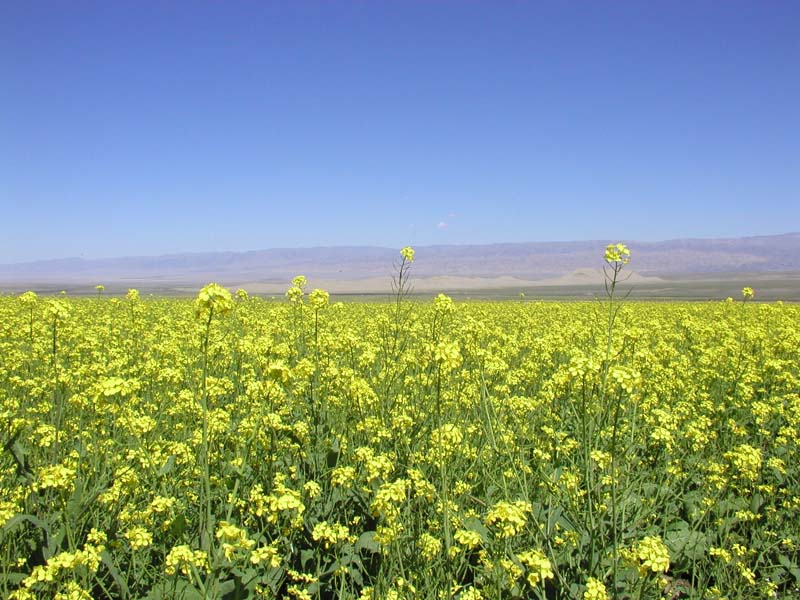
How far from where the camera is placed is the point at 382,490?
2.95 meters

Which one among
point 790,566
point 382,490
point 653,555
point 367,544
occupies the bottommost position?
point 790,566

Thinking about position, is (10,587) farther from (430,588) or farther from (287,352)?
(287,352)

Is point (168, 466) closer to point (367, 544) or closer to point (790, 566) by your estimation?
point (367, 544)

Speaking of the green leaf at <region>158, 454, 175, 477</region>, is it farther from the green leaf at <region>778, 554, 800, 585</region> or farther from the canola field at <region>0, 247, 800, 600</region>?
the green leaf at <region>778, 554, 800, 585</region>

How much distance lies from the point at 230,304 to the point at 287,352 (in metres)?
3.90

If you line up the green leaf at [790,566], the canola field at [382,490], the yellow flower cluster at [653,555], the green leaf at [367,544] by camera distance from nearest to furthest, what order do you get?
the yellow flower cluster at [653,555] < the canola field at [382,490] < the green leaf at [367,544] < the green leaf at [790,566]

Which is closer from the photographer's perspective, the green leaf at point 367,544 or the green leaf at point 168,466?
the green leaf at point 367,544

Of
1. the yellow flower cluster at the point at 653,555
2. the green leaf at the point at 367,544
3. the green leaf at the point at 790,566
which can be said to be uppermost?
the yellow flower cluster at the point at 653,555

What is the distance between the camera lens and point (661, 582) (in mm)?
2945

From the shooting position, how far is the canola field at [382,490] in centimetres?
281

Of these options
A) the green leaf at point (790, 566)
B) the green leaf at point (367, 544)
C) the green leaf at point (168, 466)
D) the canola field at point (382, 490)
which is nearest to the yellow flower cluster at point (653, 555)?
the canola field at point (382, 490)

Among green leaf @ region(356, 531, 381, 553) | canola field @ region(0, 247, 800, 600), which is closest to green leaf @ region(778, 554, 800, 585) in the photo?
canola field @ region(0, 247, 800, 600)

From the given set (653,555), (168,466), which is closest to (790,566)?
(653,555)

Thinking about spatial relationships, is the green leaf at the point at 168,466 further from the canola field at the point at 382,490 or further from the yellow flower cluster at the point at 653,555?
the yellow flower cluster at the point at 653,555
